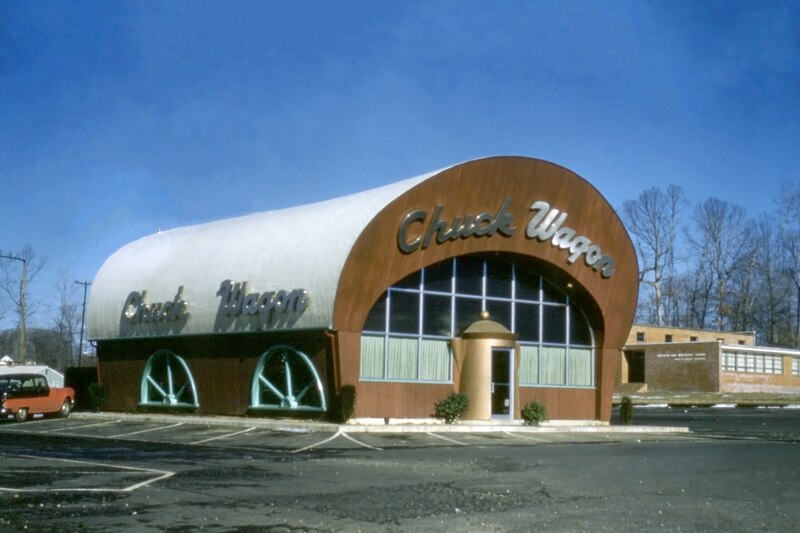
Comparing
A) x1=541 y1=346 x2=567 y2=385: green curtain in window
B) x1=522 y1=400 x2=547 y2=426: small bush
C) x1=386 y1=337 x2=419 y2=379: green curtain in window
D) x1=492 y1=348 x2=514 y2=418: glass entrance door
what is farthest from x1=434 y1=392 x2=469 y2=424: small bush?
x1=541 y1=346 x2=567 y2=385: green curtain in window

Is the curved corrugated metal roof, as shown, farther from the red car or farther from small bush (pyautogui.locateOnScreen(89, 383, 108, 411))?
the red car

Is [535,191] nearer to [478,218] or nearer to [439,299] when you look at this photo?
[478,218]

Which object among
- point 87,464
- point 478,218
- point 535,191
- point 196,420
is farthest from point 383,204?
point 87,464

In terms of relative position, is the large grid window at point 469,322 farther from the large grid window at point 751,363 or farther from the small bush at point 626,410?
the large grid window at point 751,363

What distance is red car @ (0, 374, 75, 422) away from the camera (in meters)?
34.5

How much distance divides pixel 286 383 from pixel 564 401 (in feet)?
33.6

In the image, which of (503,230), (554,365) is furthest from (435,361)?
(554,365)

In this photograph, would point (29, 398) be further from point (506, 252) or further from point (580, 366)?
point (580, 366)

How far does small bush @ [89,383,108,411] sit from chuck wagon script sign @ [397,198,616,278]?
16502mm

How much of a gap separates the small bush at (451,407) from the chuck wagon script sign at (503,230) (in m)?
5.07

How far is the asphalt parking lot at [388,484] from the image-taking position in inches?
403

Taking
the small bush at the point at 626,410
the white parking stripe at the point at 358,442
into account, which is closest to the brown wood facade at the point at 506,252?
the small bush at the point at 626,410

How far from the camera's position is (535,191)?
31.8 metres

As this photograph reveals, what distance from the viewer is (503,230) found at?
1224 inches
